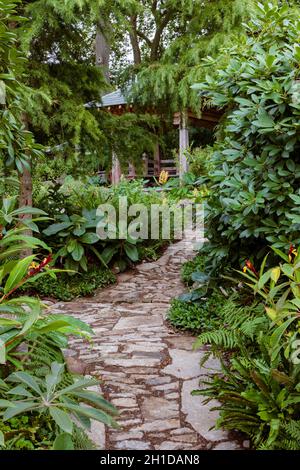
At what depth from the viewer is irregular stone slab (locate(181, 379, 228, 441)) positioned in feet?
8.43

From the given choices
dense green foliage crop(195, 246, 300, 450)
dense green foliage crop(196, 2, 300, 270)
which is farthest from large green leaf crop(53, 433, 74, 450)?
dense green foliage crop(196, 2, 300, 270)

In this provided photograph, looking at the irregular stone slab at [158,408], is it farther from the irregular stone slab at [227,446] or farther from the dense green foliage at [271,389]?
the irregular stone slab at [227,446]

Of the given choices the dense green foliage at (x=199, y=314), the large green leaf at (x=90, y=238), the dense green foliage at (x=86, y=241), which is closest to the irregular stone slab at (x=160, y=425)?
the dense green foliage at (x=199, y=314)

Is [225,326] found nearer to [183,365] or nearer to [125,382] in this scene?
[183,365]

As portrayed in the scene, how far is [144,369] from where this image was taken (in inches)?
135

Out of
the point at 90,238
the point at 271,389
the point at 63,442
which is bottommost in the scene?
the point at 271,389

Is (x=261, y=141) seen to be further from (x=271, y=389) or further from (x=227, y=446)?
(x=227, y=446)

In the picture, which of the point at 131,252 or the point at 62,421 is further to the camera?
the point at 131,252

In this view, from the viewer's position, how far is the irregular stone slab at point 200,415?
257 centimetres

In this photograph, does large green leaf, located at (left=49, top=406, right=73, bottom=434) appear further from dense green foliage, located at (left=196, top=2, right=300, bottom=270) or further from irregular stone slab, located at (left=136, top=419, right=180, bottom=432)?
dense green foliage, located at (left=196, top=2, right=300, bottom=270)

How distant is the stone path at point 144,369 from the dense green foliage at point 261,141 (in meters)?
Answer: 0.96

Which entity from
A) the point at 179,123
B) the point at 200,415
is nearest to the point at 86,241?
the point at 200,415

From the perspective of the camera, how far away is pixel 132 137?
251 inches

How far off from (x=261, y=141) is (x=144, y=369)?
6.07 feet
